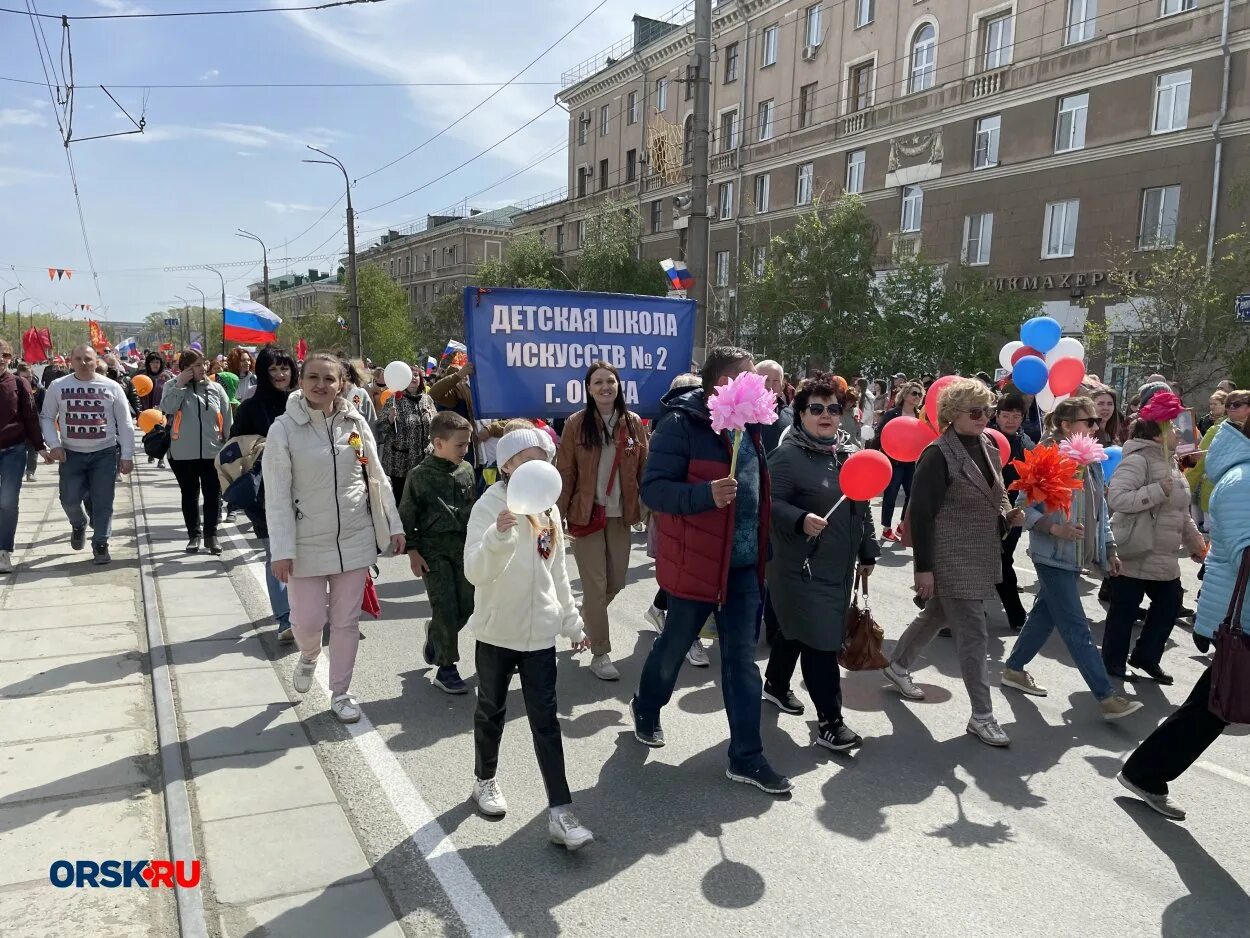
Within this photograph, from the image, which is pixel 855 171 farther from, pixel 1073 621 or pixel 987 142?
pixel 1073 621

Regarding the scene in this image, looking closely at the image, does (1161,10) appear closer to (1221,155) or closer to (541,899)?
(1221,155)

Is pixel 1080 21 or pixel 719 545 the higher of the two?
pixel 1080 21

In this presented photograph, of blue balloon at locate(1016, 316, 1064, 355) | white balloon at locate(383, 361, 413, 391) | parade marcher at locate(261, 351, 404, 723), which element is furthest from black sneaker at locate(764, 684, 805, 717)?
white balloon at locate(383, 361, 413, 391)

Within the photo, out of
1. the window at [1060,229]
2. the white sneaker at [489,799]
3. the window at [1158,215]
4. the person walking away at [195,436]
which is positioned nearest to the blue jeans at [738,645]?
the white sneaker at [489,799]

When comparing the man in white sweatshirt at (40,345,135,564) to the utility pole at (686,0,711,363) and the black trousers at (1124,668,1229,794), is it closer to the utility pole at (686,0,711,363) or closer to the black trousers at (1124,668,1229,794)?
the utility pole at (686,0,711,363)

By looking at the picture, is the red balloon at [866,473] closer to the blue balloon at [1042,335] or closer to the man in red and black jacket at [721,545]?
the man in red and black jacket at [721,545]

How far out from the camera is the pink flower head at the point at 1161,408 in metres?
5.16

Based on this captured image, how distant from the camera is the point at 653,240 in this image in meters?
43.7

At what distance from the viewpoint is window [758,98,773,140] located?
115ft

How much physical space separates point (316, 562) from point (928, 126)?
91.6 feet

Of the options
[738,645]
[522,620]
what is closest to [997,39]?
[738,645]

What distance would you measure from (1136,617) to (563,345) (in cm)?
436

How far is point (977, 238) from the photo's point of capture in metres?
25.9

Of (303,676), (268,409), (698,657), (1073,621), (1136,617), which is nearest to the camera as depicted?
(303,676)
